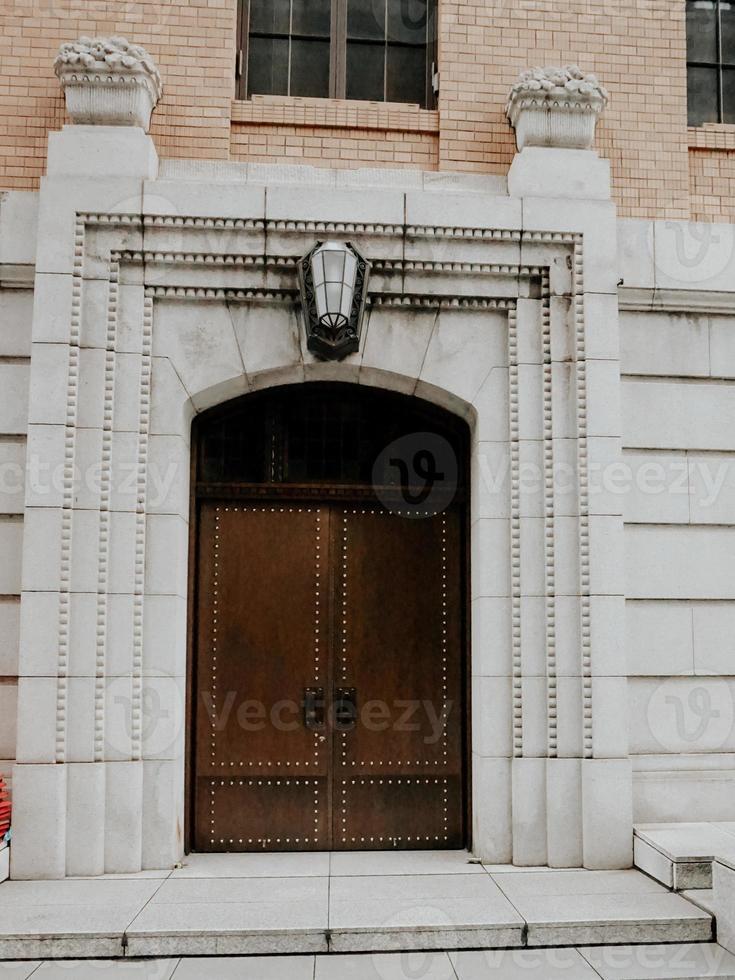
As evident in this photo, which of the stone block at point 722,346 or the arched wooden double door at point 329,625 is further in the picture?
the stone block at point 722,346

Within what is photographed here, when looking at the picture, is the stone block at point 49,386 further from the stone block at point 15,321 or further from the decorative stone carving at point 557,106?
the decorative stone carving at point 557,106

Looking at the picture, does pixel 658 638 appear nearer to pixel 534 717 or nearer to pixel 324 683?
pixel 534 717

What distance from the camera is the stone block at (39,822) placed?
22.1ft

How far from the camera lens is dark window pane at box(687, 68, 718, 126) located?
862cm

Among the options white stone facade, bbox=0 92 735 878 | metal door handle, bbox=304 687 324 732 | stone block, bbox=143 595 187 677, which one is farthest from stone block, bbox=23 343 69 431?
metal door handle, bbox=304 687 324 732

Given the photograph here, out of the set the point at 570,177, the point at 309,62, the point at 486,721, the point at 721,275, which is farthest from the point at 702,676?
the point at 309,62

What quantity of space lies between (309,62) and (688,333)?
4.02 m

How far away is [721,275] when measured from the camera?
25.9ft

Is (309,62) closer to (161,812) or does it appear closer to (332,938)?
(161,812)

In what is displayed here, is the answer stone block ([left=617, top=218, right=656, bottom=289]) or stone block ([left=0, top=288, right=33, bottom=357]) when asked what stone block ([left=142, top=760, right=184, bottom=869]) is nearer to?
stone block ([left=0, top=288, right=33, bottom=357])

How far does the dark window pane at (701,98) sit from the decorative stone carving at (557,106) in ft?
4.32

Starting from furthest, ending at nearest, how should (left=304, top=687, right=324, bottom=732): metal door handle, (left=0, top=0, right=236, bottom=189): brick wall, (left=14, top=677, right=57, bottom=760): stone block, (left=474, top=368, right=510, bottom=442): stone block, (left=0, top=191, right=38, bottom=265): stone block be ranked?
(left=0, top=0, right=236, bottom=189): brick wall < (left=304, top=687, right=324, bottom=732): metal door handle < (left=474, top=368, right=510, bottom=442): stone block < (left=0, top=191, right=38, bottom=265): stone block < (left=14, top=677, right=57, bottom=760): stone block

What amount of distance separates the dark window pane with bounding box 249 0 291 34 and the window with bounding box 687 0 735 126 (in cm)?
364

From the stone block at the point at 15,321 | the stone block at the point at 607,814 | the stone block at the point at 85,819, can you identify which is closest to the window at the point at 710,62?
the stone block at the point at 607,814
